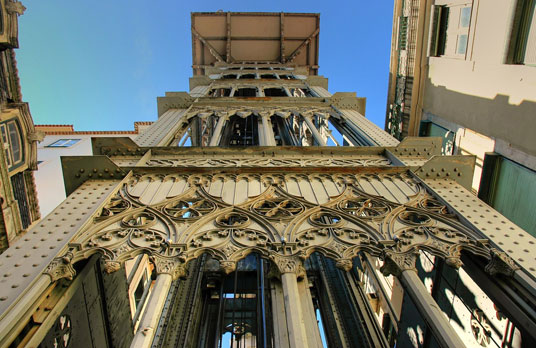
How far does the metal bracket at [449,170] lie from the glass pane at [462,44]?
28.8 feet

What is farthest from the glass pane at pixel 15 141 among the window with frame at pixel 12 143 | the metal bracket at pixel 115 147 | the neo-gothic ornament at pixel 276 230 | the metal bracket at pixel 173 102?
the neo-gothic ornament at pixel 276 230

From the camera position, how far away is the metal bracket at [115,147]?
9562 mm

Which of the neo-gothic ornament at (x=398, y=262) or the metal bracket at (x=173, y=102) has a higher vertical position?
the metal bracket at (x=173, y=102)

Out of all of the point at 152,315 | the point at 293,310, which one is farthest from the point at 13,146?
the point at 293,310

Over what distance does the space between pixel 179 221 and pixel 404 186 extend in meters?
4.60

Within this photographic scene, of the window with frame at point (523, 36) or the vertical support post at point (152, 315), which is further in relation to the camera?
the window with frame at point (523, 36)

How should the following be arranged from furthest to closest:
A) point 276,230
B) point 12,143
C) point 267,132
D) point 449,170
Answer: point 12,143
point 267,132
point 449,170
point 276,230

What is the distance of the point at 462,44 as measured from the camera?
15383mm

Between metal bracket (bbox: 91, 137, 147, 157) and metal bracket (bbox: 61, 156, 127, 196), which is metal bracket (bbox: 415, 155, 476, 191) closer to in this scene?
metal bracket (bbox: 61, 156, 127, 196)

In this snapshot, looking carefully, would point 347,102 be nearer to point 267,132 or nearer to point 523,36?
point 267,132

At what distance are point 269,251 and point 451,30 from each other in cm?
1521

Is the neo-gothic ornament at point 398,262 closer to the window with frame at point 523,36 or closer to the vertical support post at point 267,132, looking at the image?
the vertical support post at point 267,132

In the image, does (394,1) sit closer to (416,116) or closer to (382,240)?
(416,116)

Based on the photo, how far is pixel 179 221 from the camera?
666cm
